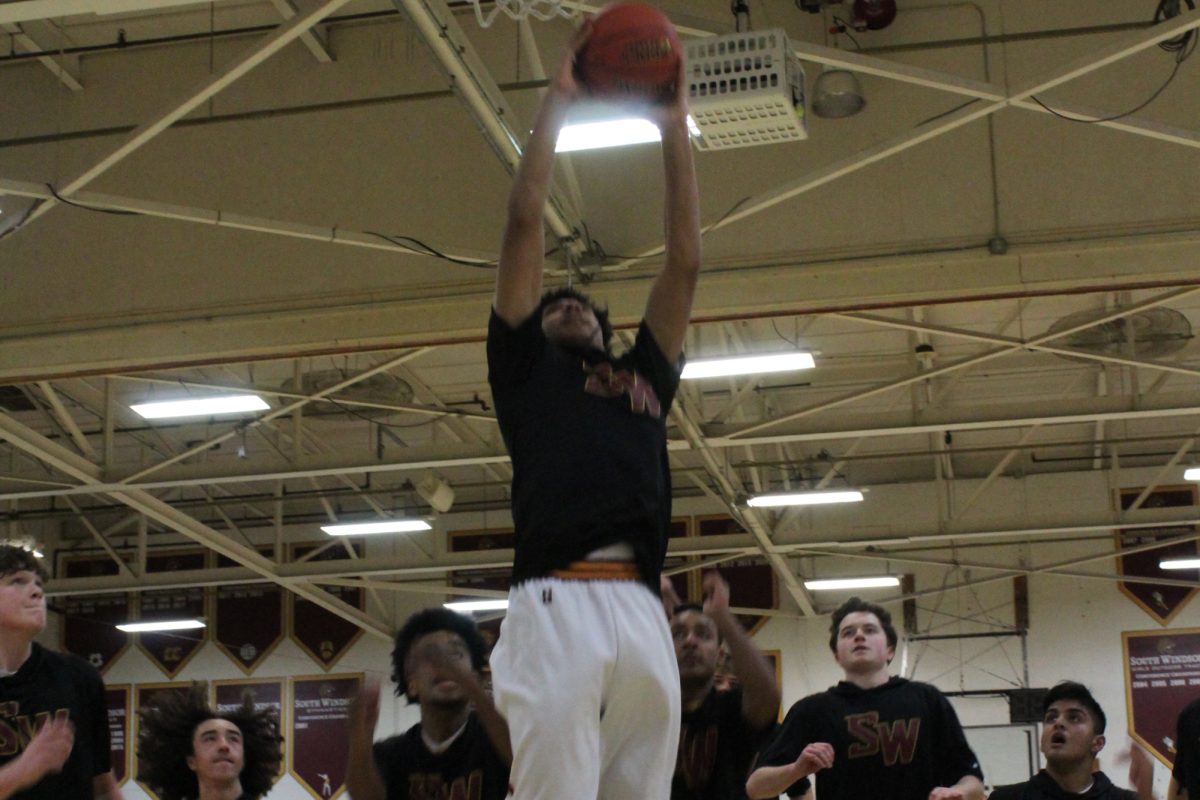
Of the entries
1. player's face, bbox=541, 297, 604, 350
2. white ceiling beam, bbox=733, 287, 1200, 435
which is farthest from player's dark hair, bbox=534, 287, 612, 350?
white ceiling beam, bbox=733, 287, 1200, 435

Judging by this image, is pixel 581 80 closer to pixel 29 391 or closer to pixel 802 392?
pixel 29 391

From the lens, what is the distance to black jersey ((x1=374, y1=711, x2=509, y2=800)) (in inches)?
198

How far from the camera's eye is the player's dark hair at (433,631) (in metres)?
5.74

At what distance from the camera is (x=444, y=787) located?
5.11 meters

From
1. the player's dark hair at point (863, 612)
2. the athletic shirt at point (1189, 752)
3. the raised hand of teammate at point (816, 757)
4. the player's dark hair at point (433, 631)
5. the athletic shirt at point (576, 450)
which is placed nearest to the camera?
the athletic shirt at point (576, 450)

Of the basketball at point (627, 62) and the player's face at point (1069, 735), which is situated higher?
the basketball at point (627, 62)

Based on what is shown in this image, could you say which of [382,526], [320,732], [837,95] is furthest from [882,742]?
[320,732]

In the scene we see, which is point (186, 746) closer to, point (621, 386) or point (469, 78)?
point (621, 386)

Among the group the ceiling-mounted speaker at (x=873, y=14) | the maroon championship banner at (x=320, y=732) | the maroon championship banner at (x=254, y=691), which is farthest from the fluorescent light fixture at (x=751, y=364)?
the maroon championship banner at (x=254, y=691)

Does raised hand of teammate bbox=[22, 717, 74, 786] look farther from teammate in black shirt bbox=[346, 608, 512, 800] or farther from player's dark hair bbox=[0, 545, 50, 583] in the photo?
teammate in black shirt bbox=[346, 608, 512, 800]

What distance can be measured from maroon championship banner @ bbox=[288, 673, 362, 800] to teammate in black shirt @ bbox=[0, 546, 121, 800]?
16.6 metres

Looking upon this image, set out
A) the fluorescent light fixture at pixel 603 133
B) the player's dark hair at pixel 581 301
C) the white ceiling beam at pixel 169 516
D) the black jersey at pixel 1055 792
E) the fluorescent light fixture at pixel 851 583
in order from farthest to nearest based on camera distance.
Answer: the fluorescent light fixture at pixel 851 583 → the white ceiling beam at pixel 169 516 → the fluorescent light fixture at pixel 603 133 → the black jersey at pixel 1055 792 → the player's dark hair at pixel 581 301

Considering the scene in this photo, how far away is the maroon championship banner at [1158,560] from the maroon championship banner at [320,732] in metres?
11.0

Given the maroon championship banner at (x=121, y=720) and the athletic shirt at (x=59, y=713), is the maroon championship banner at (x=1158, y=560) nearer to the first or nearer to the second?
the maroon championship banner at (x=121, y=720)
